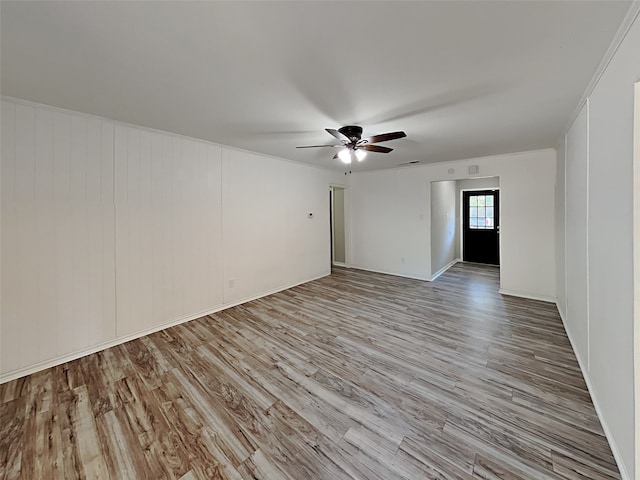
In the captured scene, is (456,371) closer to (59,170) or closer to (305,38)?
(305,38)

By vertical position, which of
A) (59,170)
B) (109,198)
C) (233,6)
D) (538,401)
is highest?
(233,6)

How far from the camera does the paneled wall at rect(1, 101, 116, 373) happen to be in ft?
7.36

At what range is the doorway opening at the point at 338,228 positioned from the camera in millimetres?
6816

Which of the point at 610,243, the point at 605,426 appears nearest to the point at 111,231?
the point at 610,243

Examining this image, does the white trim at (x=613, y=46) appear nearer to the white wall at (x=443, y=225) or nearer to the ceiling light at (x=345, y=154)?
the ceiling light at (x=345, y=154)

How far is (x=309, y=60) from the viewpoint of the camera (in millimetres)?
1663

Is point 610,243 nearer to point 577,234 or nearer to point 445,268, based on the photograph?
point 577,234

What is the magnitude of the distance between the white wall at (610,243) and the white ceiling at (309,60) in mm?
300

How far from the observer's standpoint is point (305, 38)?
1.46 metres

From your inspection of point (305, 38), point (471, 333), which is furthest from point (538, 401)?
point (305, 38)

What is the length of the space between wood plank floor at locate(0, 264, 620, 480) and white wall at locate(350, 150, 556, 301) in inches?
47.5

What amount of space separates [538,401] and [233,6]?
3269 mm

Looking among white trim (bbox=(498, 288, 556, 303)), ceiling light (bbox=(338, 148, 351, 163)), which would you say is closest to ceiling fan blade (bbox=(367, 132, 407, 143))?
ceiling light (bbox=(338, 148, 351, 163))

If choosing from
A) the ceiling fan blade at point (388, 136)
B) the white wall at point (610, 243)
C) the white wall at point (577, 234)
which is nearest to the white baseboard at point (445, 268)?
the white wall at point (577, 234)
